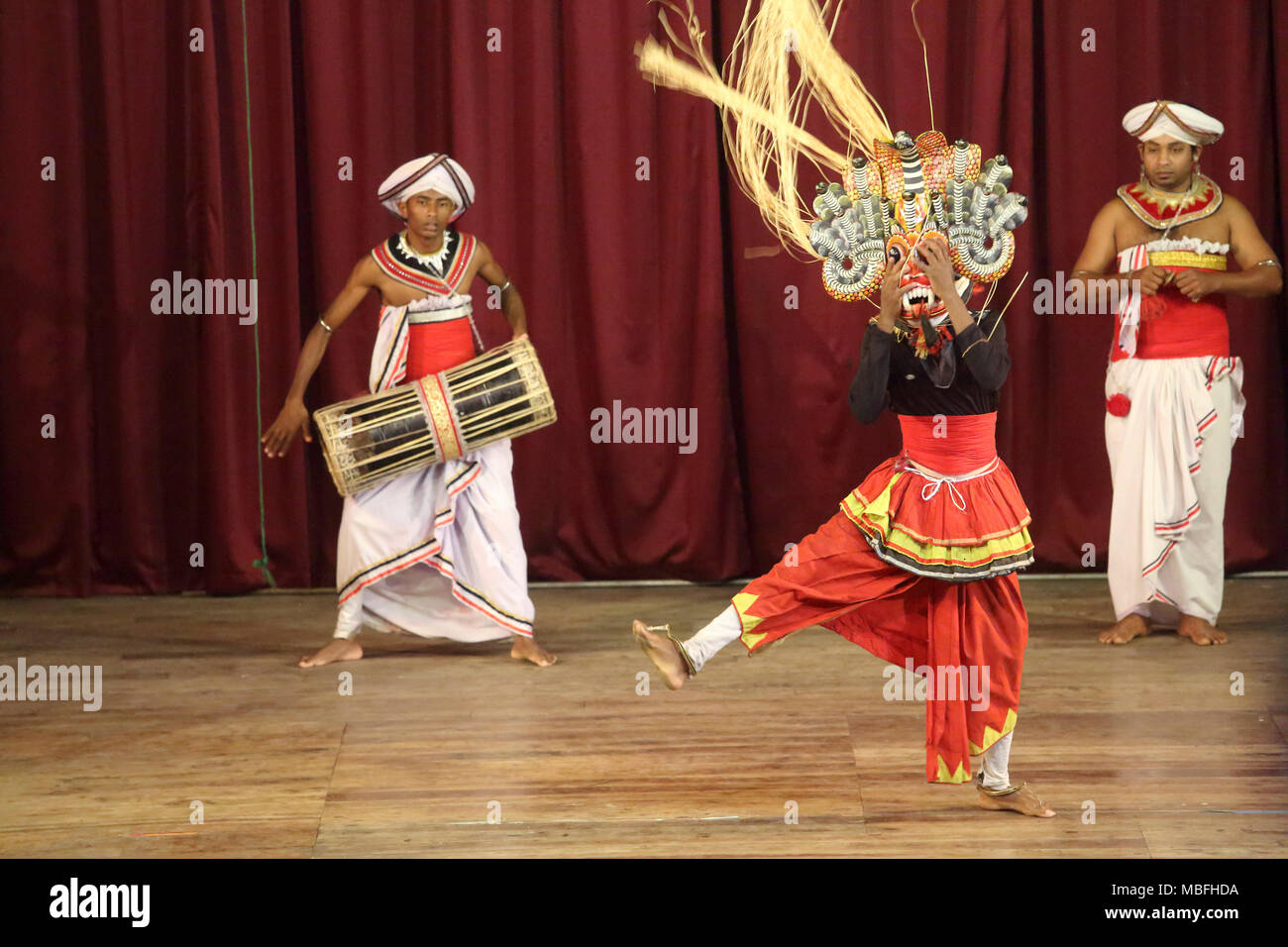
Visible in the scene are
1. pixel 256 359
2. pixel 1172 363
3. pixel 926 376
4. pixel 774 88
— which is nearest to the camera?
pixel 926 376

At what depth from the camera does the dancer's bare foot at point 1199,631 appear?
5.54 m

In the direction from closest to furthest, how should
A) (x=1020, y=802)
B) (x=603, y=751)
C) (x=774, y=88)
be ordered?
(x=1020, y=802)
(x=603, y=751)
(x=774, y=88)

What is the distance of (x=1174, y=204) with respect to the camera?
17.9 ft

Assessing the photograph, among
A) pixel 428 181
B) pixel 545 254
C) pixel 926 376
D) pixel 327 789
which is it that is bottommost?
pixel 327 789

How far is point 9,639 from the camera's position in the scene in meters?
5.94

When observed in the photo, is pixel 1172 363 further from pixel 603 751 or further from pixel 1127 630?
pixel 603 751

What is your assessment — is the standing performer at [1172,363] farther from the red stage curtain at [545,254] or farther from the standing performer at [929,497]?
the standing performer at [929,497]

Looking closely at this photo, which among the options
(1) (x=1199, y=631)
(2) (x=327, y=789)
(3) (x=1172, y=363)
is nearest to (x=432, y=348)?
(2) (x=327, y=789)

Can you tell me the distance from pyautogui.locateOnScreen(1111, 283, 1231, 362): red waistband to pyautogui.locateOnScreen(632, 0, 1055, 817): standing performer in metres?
1.95

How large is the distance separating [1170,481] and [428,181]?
2.69 meters

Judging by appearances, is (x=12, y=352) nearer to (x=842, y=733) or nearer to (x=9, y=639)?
(x=9, y=639)

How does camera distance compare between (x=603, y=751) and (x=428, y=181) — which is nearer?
(x=603, y=751)

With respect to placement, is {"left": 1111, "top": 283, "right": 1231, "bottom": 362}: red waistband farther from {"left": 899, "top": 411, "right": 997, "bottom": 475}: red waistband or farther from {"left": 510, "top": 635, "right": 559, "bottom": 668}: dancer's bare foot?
{"left": 510, "top": 635, "right": 559, "bottom": 668}: dancer's bare foot

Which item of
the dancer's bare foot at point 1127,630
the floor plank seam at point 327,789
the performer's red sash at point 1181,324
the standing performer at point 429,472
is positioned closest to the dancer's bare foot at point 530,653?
the standing performer at point 429,472
